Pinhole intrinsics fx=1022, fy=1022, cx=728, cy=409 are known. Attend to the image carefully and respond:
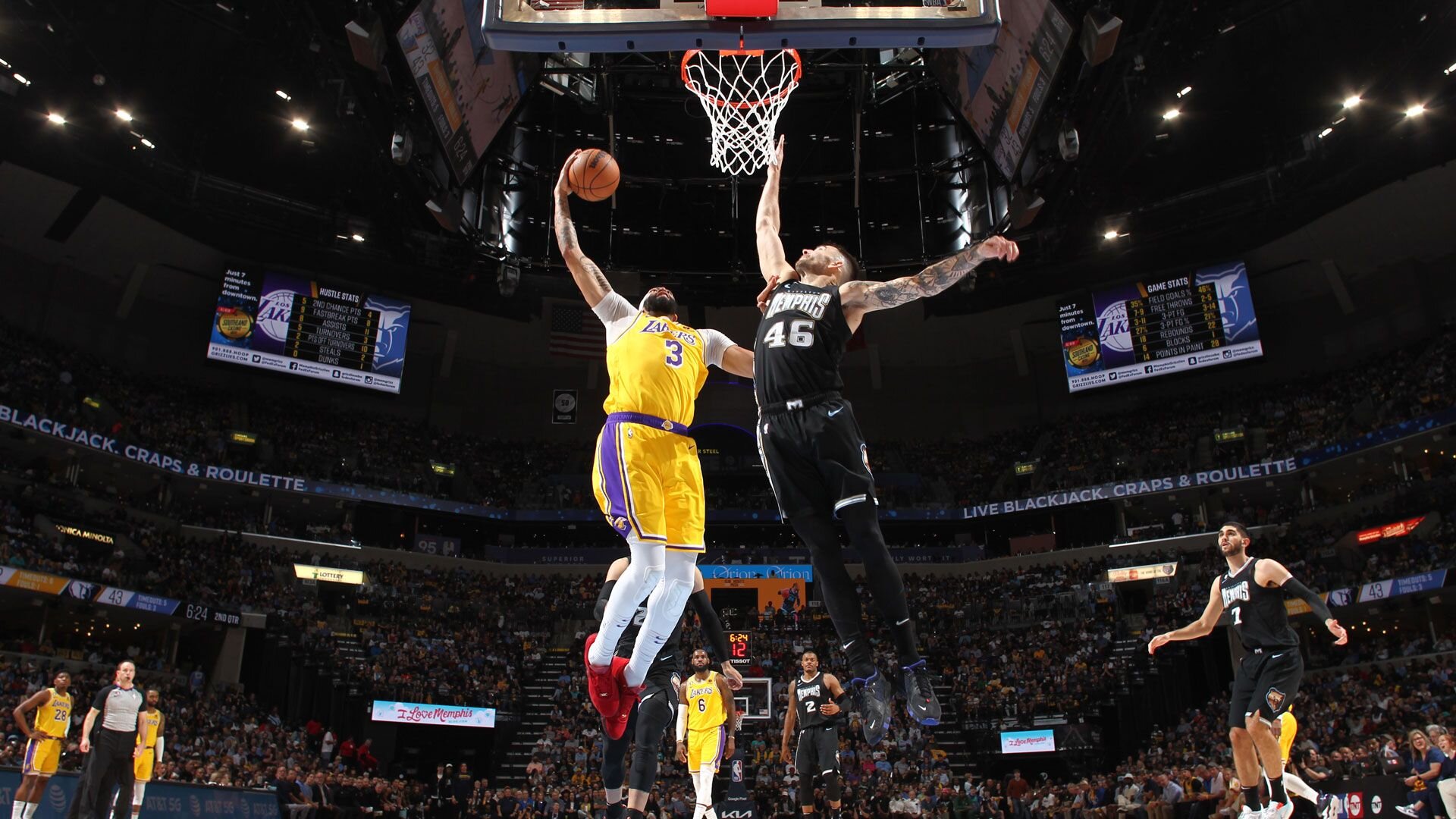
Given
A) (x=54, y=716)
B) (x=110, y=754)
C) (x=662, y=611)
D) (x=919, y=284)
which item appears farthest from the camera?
(x=54, y=716)

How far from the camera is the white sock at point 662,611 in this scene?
628 cm

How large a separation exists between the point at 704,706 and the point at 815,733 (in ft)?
4.32

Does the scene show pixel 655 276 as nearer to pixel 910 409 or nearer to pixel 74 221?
pixel 910 409

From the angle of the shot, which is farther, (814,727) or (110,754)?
(814,727)

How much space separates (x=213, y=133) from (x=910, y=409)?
2788cm

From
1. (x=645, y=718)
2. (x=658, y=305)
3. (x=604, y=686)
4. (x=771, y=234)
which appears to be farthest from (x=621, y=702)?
(x=771, y=234)

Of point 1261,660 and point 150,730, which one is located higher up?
point 1261,660

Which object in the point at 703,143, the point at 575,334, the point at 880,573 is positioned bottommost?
the point at 880,573

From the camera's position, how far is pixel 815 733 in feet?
38.2

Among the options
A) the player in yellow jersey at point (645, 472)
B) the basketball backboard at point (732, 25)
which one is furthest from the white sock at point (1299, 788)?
the basketball backboard at point (732, 25)

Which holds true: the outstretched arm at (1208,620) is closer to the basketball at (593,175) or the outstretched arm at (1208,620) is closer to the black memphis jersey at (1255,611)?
the black memphis jersey at (1255,611)

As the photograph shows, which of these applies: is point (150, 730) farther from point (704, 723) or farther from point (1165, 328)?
point (1165, 328)

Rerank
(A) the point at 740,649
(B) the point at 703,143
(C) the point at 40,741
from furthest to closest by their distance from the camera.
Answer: (B) the point at 703,143 → (A) the point at 740,649 → (C) the point at 40,741

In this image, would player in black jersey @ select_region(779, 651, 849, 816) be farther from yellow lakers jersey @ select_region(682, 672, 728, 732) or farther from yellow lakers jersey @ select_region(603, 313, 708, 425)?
yellow lakers jersey @ select_region(603, 313, 708, 425)
